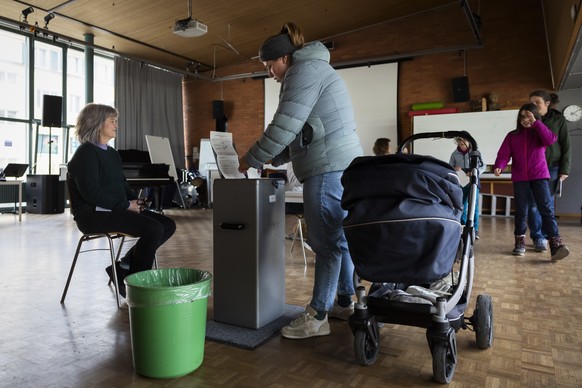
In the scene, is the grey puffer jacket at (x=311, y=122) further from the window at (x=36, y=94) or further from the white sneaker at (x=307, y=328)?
Result: the window at (x=36, y=94)

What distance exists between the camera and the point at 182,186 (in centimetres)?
1038

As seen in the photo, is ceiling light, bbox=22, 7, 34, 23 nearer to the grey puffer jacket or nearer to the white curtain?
the white curtain

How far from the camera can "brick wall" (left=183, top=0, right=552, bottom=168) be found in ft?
28.0

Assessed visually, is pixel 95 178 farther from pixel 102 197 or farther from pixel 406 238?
pixel 406 238

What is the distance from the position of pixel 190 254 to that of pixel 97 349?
2.40m

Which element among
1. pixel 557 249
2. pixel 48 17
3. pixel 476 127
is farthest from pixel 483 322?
pixel 48 17

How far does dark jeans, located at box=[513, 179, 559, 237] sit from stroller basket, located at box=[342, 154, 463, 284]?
2.81 metres

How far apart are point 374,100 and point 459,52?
1.95m

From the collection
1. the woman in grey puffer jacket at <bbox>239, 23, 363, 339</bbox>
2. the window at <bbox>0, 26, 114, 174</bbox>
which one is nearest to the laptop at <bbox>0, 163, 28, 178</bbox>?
the window at <bbox>0, 26, 114, 174</bbox>

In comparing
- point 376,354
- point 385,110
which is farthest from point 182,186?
point 376,354

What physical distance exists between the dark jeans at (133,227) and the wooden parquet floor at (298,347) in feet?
1.01

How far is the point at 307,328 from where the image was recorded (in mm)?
2025

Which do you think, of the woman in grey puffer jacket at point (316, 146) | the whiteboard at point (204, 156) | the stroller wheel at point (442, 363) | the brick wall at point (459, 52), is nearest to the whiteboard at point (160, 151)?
the whiteboard at point (204, 156)

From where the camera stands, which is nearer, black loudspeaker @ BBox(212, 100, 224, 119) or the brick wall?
the brick wall
